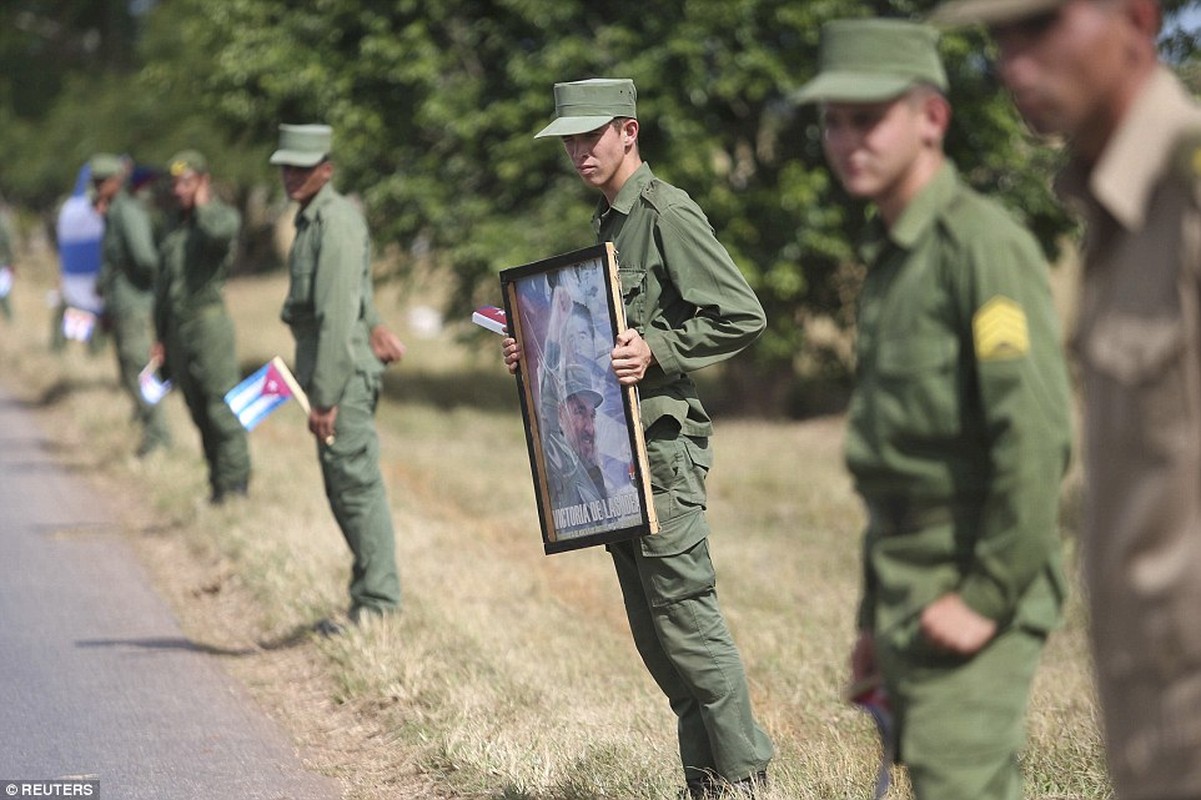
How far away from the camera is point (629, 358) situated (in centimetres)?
505

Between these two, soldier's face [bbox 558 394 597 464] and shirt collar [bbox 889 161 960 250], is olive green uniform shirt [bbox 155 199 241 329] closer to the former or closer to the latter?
soldier's face [bbox 558 394 597 464]

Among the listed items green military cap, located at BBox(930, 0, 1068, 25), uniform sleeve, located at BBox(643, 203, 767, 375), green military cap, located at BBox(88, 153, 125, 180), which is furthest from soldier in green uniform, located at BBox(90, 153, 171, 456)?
green military cap, located at BBox(930, 0, 1068, 25)

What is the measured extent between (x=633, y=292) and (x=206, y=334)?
6520 mm

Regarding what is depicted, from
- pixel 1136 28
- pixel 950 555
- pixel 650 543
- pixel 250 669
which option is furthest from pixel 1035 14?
pixel 250 669

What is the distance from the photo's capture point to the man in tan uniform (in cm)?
274

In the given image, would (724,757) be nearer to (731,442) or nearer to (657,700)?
(657,700)

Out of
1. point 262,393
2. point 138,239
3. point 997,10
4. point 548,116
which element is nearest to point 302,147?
point 262,393

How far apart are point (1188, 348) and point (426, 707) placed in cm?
448

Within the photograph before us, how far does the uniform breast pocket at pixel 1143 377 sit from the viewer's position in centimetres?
273

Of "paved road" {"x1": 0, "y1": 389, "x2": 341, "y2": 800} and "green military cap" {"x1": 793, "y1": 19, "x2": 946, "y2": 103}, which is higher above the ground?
"green military cap" {"x1": 793, "y1": 19, "x2": 946, "y2": 103}

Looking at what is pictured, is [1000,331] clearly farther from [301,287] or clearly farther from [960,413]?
[301,287]

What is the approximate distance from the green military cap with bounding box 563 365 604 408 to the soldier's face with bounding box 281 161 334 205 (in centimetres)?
310

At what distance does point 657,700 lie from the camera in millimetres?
7184

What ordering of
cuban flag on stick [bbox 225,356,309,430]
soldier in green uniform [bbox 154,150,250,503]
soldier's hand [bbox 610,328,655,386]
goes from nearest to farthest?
soldier's hand [bbox 610,328,655,386] < cuban flag on stick [bbox 225,356,309,430] < soldier in green uniform [bbox 154,150,250,503]
